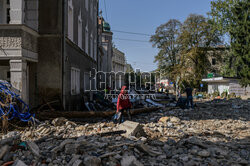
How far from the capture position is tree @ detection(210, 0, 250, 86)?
1218 inches

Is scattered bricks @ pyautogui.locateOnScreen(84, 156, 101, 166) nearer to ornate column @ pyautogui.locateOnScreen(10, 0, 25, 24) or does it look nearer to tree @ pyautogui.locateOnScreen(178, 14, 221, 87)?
ornate column @ pyautogui.locateOnScreen(10, 0, 25, 24)

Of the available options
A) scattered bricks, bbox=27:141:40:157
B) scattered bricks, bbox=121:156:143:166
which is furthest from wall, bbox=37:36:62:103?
scattered bricks, bbox=121:156:143:166

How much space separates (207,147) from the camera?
5.63m

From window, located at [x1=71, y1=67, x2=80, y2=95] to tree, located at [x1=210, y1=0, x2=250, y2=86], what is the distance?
25114 mm

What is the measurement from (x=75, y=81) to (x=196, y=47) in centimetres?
2824

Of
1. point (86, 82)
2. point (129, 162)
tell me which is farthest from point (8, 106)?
point (86, 82)

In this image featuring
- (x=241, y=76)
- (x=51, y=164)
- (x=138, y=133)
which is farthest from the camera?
(x=241, y=76)

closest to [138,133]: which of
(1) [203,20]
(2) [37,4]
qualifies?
(2) [37,4]

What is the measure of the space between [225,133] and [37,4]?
9.24 metres

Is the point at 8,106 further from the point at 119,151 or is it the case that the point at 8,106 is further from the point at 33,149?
the point at 119,151

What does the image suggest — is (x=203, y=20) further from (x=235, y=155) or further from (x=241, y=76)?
(x=235, y=155)

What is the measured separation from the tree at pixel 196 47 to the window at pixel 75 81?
25846 mm

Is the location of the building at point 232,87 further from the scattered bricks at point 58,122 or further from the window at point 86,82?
Answer: the scattered bricks at point 58,122

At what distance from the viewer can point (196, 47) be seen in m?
35.8
